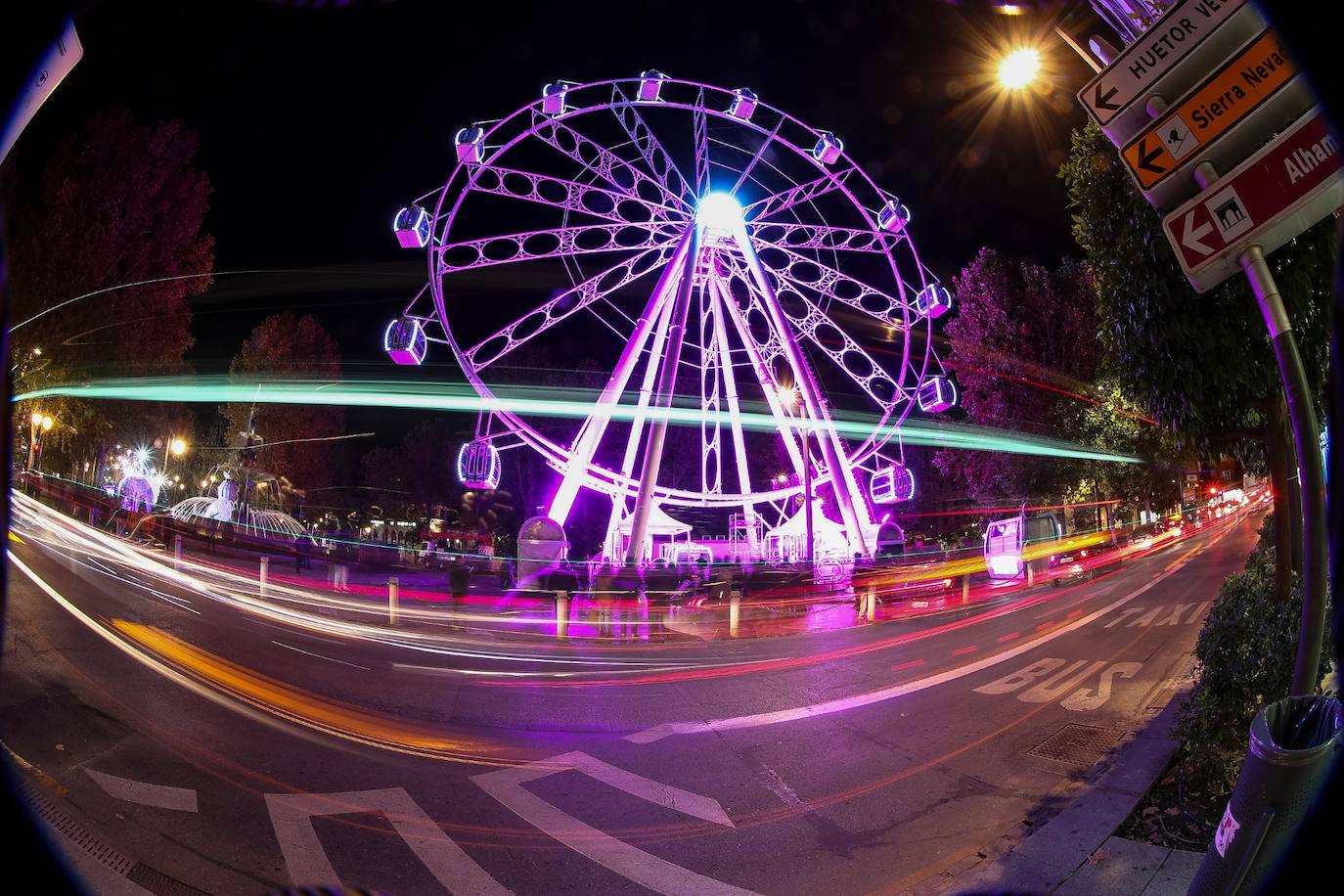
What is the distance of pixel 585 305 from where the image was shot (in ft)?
70.8

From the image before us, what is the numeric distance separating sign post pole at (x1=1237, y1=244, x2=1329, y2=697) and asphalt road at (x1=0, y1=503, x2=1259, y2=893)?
2.48 metres

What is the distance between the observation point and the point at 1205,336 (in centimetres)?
461

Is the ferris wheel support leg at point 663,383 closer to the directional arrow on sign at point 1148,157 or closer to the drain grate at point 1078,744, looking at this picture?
the drain grate at point 1078,744

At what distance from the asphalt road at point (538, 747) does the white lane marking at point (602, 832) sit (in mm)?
24

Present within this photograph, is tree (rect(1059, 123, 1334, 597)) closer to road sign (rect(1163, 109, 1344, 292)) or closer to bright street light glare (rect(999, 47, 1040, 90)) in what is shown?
bright street light glare (rect(999, 47, 1040, 90))

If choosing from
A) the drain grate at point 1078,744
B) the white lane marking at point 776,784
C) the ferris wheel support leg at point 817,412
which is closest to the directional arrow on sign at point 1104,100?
the white lane marking at point 776,784

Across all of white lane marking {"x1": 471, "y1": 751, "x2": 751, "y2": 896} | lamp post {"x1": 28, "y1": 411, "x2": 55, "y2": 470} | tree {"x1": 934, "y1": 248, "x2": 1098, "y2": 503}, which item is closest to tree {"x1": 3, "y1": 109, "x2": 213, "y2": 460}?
lamp post {"x1": 28, "y1": 411, "x2": 55, "y2": 470}

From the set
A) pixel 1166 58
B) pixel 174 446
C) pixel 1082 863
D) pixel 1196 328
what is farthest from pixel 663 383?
pixel 174 446

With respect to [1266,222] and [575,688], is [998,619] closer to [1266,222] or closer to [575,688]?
[575,688]

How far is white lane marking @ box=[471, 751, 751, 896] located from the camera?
3906mm

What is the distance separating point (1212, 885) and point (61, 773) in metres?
6.67

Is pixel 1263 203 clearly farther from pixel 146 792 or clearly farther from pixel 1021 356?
pixel 1021 356

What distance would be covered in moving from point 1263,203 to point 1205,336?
265 cm

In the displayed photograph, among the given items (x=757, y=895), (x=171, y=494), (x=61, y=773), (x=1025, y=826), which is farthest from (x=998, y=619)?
(x=171, y=494)
